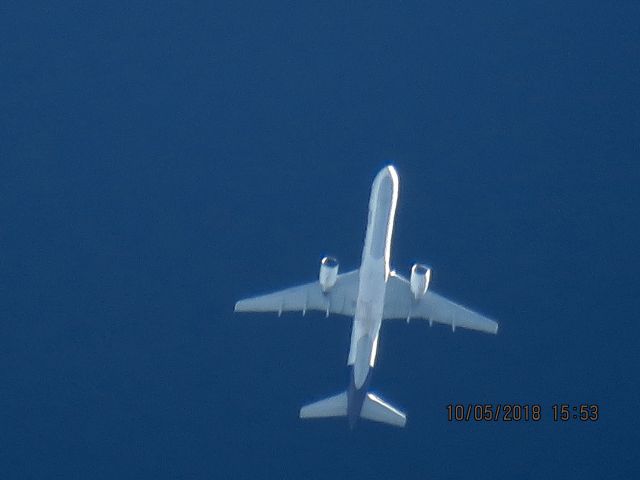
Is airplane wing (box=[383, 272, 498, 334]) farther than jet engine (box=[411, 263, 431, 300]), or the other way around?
airplane wing (box=[383, 272, 498, 334])

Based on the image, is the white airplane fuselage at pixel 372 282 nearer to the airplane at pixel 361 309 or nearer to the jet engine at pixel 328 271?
the airplane at pixel 361 309

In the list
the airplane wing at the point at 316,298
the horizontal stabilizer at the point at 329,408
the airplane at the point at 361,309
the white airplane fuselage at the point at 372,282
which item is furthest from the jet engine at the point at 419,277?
the horizontal stabilizer at the point at 329,408

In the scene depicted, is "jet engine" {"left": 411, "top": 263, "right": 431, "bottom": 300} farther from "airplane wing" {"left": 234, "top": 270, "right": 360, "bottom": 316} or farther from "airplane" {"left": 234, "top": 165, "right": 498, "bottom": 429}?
"airplane wing" {"left": 234, "top": 270, "right": 360, "bottom": 316}

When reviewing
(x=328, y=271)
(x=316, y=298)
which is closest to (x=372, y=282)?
(x=328, y=271)

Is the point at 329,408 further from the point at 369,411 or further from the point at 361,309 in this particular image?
the point at 361,309

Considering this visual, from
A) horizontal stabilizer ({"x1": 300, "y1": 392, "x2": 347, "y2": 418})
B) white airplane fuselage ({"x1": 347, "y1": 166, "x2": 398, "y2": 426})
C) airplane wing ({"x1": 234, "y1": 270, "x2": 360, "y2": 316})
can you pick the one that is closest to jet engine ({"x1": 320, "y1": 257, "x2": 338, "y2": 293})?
white airplane fuselage ({"x1": 347, "y1": 166, "x2": 398, "y2": 426})

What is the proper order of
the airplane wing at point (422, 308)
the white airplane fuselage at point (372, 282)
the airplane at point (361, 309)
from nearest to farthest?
1. the white airplane fuselage at point (372, 282)
2. the airplane at point (361, 309)
3. the airplane wing at point (422, 308)
